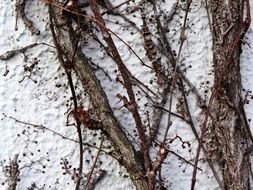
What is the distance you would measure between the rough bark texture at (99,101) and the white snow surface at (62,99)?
45mm

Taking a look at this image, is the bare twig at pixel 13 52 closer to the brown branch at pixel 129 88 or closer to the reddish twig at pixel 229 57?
the brown branch at pixel 129 88

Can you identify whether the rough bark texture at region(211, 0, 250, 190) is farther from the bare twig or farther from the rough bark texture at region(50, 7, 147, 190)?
the bare twig

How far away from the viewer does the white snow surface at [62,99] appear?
1621 millimetres

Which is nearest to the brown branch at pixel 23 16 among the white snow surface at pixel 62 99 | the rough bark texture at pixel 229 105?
the white snow surface at pixel 62 99

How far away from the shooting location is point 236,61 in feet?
5.19

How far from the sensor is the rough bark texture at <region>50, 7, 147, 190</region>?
1.55 m

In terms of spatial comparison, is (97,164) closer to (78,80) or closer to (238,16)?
(78,80)

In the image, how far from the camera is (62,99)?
166cm

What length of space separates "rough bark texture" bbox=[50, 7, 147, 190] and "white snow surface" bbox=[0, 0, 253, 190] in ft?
0.15

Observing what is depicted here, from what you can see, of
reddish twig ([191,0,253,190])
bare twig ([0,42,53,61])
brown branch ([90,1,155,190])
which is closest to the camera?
brown branch ([90,1,155,190])

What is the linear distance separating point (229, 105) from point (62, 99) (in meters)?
0.50

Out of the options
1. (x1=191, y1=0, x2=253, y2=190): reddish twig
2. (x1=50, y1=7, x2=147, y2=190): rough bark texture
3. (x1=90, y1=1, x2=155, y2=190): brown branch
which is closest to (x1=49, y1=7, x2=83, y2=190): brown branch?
(x1=50, y1=7, x2=147, y2=190): rough bark texture

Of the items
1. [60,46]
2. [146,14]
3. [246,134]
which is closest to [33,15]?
[60,46]

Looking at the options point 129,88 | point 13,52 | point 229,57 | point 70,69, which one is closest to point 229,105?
point 229,57
